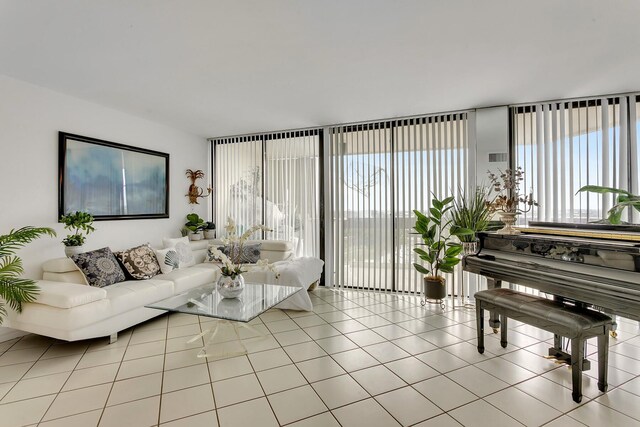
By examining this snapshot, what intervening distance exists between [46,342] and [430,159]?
4935 millimetres

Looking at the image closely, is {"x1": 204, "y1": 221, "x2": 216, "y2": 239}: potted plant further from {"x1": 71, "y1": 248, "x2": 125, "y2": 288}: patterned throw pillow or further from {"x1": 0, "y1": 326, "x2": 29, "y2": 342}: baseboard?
{"x1": 0, "y1": 326, "x2": 29, "y2": 342}: baseboard

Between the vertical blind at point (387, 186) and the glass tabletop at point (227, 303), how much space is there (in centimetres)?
179

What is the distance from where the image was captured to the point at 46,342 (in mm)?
2953

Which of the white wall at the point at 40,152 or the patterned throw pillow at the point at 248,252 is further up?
the white wall at the point at 40,152

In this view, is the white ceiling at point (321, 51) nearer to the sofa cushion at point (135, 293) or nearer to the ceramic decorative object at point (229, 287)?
the ceramic decorative object at point (229, 287)

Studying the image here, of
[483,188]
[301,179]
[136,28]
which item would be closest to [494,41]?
[483,188]

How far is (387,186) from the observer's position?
4551mm

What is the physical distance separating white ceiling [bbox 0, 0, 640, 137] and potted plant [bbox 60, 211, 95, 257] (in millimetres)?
1406

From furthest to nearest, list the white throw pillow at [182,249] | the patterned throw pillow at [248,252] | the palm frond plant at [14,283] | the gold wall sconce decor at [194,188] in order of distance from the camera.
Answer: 1. the gold wall sconce decor at [194,188]
2. the patterned throw pillow at [248,252]
3. the white throw pillow at [182,249]
4. the palm frond plant at [14,283]

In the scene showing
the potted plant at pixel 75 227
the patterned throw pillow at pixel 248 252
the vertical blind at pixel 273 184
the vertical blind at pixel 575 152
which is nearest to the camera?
the potted plant at pixel 75 227

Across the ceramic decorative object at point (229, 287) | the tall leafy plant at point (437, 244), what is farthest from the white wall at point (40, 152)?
the tall leafy plant at point (437, 244)

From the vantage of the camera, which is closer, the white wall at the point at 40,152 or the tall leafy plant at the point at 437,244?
the white wall at the point at 40,152

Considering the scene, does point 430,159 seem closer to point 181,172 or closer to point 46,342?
point 181,172

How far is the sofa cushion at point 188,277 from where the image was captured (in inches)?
143
